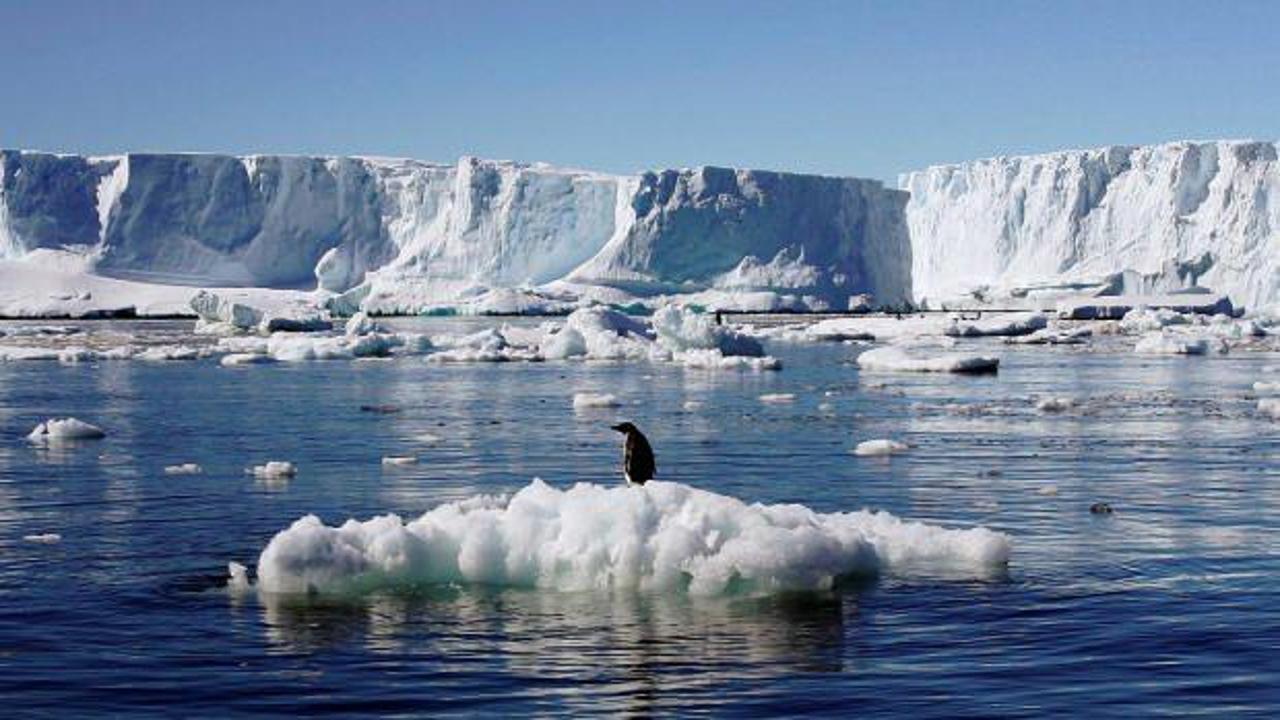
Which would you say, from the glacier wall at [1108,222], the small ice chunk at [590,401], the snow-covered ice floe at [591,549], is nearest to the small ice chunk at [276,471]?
the snow-covered ice floe at [591,549]

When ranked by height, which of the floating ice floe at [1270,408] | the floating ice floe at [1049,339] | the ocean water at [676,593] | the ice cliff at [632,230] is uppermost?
the ice cliff at [632,230]

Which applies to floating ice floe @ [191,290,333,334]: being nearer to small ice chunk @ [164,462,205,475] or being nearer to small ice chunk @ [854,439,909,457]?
small ice chunk @ [164,462,205,475]

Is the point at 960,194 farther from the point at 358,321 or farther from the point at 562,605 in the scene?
the point at 562,605

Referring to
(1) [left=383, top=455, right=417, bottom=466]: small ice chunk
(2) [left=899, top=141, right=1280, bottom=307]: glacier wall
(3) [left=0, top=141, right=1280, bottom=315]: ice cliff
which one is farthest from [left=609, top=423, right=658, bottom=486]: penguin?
(2) [left=899, top=141, right=1280, bottom=307]: glacier wall

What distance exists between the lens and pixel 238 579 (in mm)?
11586

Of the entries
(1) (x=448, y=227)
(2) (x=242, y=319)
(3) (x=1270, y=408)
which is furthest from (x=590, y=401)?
(1) (x=448, y=227)

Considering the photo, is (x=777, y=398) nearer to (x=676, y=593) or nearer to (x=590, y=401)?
(x=590, y=401)

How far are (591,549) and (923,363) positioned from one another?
29.9m

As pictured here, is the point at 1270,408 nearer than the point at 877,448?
No

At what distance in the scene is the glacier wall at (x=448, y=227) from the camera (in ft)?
332

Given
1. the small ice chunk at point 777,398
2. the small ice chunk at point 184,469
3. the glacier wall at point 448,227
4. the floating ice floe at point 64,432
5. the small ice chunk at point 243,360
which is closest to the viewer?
the small ice chunk at point 184,469

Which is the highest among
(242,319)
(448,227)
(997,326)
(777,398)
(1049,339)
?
(448,227)

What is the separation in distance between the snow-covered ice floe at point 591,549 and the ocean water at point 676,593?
19 cm

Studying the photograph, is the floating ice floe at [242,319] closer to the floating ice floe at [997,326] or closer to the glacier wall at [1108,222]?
the floating ice floe at [997,326]
